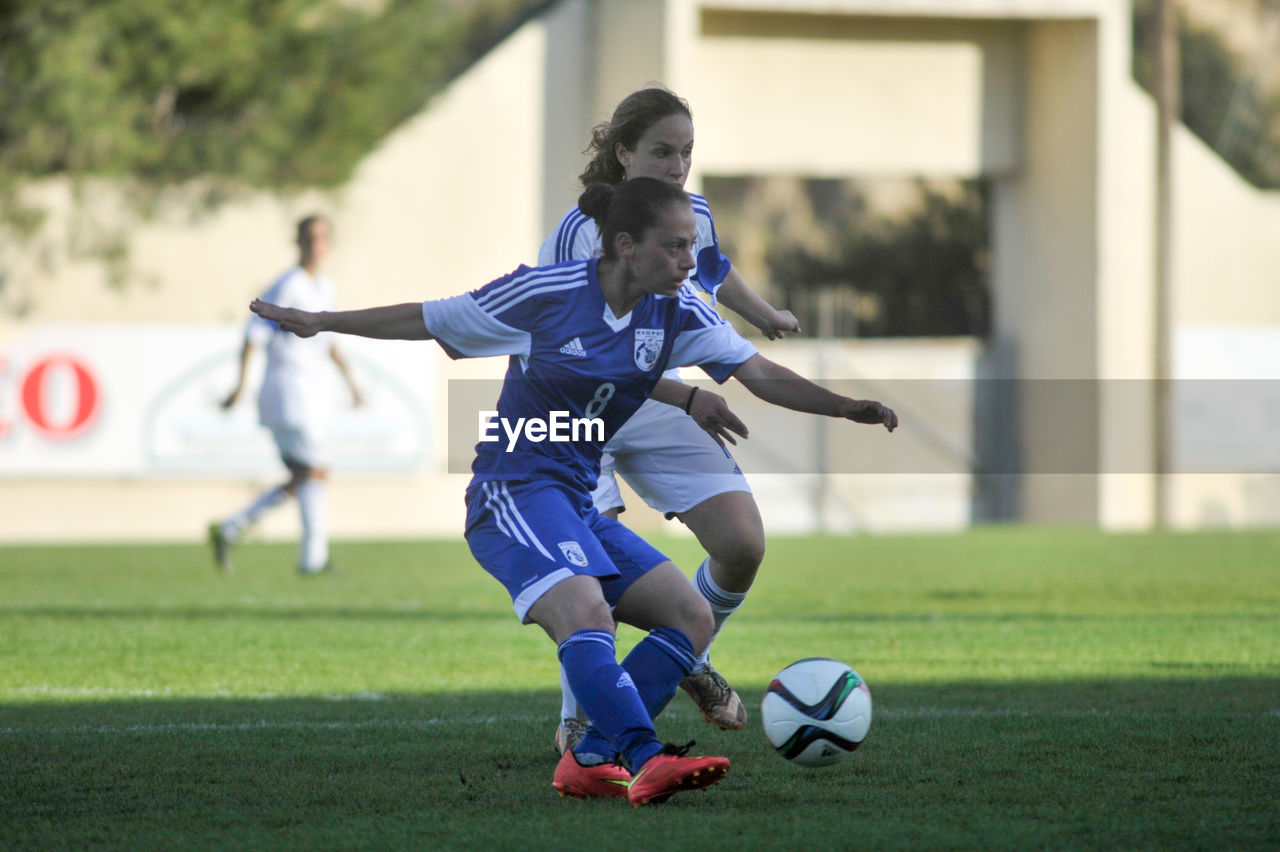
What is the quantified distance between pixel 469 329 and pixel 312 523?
706 cm

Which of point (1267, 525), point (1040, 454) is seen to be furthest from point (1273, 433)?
point (1040, 454)

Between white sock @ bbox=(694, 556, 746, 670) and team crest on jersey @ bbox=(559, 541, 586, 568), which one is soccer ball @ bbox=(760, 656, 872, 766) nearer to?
team crest on jersey @ bbox=(559, 541, 586, 568)

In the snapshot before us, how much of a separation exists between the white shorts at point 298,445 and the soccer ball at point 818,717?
7.02 meters

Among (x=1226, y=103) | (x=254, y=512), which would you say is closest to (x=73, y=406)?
(x=254, y=512)

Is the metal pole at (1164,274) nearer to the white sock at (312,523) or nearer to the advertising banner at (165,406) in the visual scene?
the advertising banner at (165,406)

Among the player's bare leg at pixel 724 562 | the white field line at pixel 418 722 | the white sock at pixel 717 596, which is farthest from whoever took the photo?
the white sock at pixel 717 596

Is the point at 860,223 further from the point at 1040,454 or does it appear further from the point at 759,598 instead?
the point at 759,598

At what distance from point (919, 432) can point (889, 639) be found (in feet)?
45.9

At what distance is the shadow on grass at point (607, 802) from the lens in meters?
3.64

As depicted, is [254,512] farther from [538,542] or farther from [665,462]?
[538,542]

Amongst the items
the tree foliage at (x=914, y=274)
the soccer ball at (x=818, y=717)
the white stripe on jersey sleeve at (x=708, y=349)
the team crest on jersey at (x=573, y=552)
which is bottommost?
the soccer ball at (x=818, y=717)

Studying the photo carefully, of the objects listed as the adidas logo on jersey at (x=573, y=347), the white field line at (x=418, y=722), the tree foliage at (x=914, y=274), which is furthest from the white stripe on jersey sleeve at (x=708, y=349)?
the tree foliage at (x=914, y=274)

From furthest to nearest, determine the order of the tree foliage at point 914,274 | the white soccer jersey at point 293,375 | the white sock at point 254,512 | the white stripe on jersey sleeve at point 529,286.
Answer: the tree foliage at point 914,274, the white sock at point 254,512, the white soccer jersey at point 293,375, the white stripe on jersey sleeve at point 529,286

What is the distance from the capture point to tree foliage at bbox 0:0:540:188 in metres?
17.9
